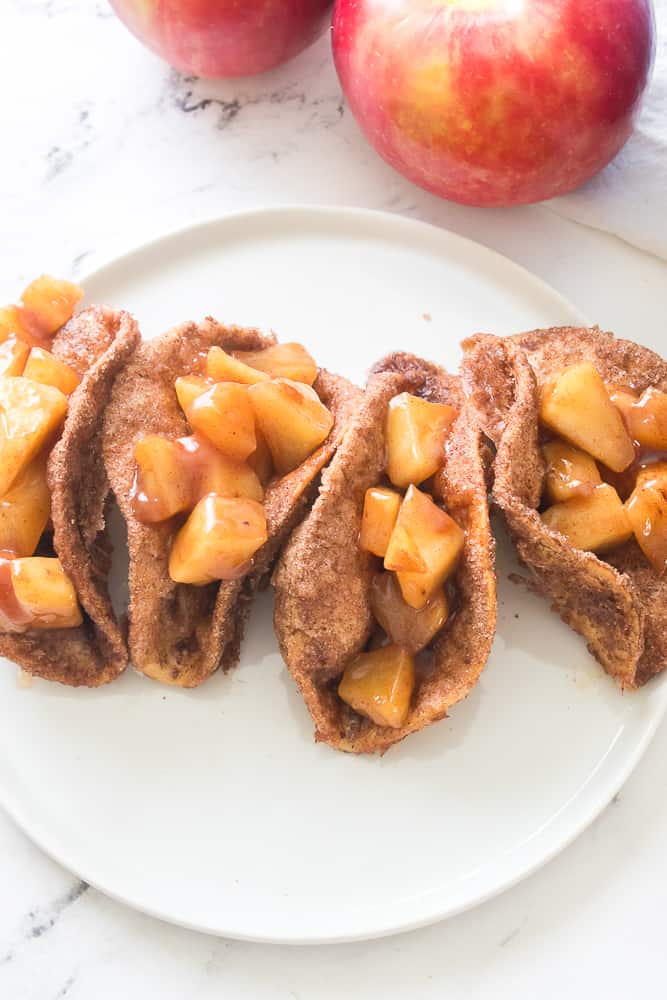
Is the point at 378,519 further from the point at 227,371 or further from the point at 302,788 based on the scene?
the point at 302,788

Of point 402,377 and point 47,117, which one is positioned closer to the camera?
point 402,377

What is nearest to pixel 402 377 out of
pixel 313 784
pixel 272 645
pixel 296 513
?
pixel 296 513

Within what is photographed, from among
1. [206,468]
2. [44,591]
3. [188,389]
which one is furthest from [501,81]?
[44,591]

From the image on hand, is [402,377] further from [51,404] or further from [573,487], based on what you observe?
[51,404]

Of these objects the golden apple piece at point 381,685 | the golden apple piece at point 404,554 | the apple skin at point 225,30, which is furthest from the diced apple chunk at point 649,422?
the apple skin at point 225,30

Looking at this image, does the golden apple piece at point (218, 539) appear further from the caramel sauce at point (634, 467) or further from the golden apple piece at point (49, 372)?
the caramel sauce at point (634, 467)

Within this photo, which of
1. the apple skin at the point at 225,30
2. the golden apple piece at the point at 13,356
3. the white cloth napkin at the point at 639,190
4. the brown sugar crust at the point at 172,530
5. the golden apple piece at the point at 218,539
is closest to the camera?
the golden apple piece at the point at 218,539
